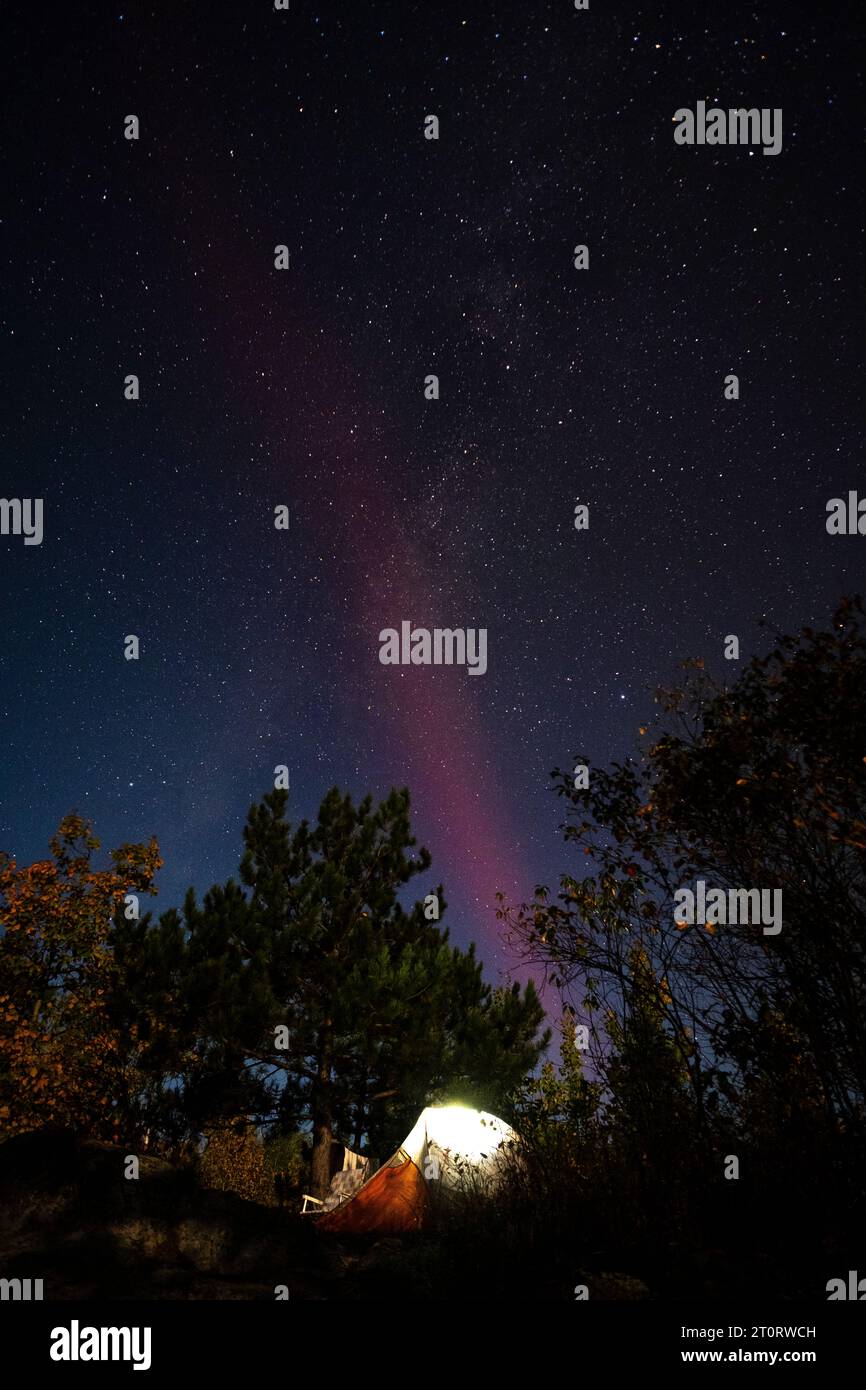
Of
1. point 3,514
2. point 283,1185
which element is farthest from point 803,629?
point 283,1185

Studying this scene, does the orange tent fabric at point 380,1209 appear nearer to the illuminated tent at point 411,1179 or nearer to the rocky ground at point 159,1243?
the illuminated tent at point 411,1179

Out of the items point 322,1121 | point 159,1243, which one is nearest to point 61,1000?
point 322,1121

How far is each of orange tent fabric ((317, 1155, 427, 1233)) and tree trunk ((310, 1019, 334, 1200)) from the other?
2664 millimetres

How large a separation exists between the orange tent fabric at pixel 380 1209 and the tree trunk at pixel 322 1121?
2664mm

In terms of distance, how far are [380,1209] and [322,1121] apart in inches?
127

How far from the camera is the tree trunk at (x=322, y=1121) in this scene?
1378cm

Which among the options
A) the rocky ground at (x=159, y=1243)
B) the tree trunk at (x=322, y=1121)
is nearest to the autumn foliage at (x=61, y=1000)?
the tree trunk at (x=322, y=1121)

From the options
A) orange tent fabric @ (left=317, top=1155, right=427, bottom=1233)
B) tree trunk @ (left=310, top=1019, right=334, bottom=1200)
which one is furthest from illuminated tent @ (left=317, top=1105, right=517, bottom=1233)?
tree trunk @ (left=310, top=1019, right=334, bottom=1200)

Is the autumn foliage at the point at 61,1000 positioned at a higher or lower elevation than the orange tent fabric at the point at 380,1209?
higher

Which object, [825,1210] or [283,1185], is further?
[283,1185]
